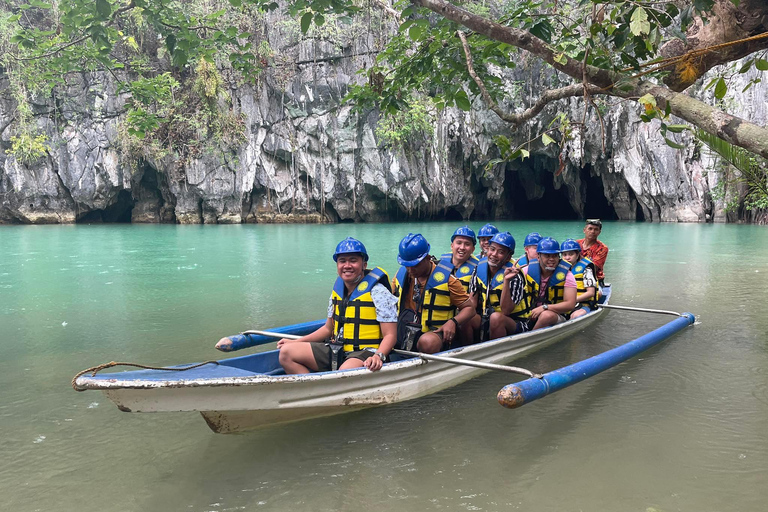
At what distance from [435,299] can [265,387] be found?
174cm

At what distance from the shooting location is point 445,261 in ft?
14.7

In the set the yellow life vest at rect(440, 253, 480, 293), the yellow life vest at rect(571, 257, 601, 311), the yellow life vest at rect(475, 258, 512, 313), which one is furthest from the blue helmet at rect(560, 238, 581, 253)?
the yellow life vest at rect(440, 253, 480, 293)

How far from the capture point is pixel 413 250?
13.0 ft

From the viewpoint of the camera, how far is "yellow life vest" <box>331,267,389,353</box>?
3.61 metres

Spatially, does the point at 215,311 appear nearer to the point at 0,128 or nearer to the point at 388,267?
the point at 388,267

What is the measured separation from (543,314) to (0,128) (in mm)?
33731

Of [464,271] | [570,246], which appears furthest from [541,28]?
[570,246]

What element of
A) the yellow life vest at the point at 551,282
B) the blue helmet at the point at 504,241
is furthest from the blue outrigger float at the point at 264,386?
the yellow life vest at the point at 551,282

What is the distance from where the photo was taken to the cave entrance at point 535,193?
3077cm

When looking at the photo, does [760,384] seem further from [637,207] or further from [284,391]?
[637,207]

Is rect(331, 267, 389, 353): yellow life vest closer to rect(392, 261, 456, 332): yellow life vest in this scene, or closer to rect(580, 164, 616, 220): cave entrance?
rect(392, 261, 456, 332): yellow life vest

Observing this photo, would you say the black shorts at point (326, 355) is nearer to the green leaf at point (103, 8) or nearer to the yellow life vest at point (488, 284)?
the yellow life vest at point (488, 284)

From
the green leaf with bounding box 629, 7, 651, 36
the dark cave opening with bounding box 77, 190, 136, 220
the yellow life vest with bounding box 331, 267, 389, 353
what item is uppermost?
the green leaf with bounding box 629, 7, 651, 36

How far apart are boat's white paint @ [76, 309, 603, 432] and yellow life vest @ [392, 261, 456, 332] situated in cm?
37
